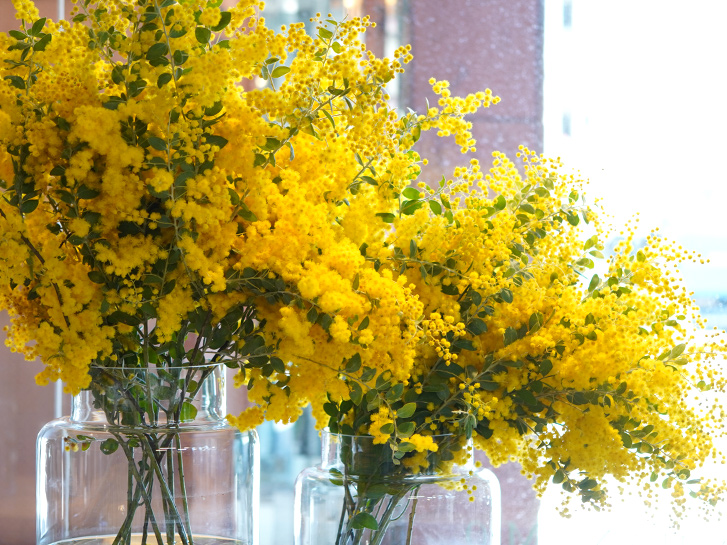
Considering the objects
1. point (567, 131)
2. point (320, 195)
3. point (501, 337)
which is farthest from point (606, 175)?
point (320, 195)

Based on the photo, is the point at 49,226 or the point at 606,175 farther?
the point at 606,175

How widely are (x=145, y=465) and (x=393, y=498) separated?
0.26 metres

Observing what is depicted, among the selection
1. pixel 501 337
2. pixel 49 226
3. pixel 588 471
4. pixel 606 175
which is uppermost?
pixel 606 175

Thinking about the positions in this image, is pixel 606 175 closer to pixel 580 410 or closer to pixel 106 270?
pixel 580 410

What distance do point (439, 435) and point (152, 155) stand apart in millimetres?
410

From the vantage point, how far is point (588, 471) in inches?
33.4

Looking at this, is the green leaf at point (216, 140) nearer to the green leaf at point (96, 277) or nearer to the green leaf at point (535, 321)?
the green leaf at point (96, 277)

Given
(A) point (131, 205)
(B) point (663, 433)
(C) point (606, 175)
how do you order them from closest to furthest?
(A) point (131, 205), (B) point (663, 433), (C) point (606, 175)

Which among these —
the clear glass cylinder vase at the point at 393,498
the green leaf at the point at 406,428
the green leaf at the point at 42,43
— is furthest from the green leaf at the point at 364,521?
the green leaf at the point at 42,43

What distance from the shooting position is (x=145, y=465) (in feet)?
2.73

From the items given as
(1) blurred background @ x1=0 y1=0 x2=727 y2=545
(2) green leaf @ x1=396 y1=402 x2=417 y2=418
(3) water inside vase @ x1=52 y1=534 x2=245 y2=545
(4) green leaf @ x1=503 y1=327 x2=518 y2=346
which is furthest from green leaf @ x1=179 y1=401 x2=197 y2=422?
(1) blurred background @ x1=0 y1=0 x2=727 y2=545

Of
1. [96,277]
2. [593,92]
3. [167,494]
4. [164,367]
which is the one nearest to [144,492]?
[167,494]

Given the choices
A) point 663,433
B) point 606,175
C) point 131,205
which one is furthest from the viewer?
point 606,175

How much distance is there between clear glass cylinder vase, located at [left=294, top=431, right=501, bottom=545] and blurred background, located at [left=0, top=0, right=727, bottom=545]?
0.61 metres
